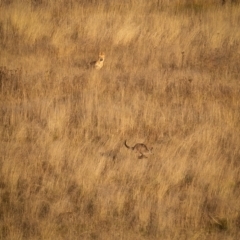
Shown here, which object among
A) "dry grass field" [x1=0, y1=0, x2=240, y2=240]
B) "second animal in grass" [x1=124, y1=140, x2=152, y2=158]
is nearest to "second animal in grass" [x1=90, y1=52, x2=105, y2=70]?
"dry grass field" [x1=0, y1=0, x2=240, y2=240]

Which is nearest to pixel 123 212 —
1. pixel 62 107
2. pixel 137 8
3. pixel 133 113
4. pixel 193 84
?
pixel 133 113

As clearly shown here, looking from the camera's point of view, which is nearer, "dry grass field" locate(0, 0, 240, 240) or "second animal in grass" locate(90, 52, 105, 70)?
"dry grass field" locate(0, 0, 240, 240)

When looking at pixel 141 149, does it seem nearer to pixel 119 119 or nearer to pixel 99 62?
pixel 119 119

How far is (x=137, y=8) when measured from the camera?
3967mm

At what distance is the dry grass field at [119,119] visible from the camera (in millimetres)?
3354

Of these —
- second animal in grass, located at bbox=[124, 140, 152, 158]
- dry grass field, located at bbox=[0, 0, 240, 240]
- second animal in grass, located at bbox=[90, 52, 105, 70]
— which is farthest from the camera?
second animal in grass, located at bbox=[90, 52, 105, 70]

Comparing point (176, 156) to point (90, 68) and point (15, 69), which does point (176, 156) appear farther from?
point (15, 69)

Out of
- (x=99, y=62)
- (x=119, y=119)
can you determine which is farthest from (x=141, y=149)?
(x=99, y=62)

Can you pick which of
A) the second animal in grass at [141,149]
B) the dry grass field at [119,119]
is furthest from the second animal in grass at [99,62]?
the second animal in grass at [141,149]

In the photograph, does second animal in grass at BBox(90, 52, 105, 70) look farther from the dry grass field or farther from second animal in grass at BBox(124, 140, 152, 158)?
second animal in grass at BBox(124, 140, 152, 158)

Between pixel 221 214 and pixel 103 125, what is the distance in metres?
1.60

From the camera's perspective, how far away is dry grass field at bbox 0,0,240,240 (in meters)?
3.35

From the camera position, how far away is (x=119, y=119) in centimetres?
358

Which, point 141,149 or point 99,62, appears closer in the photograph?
point 141,149
